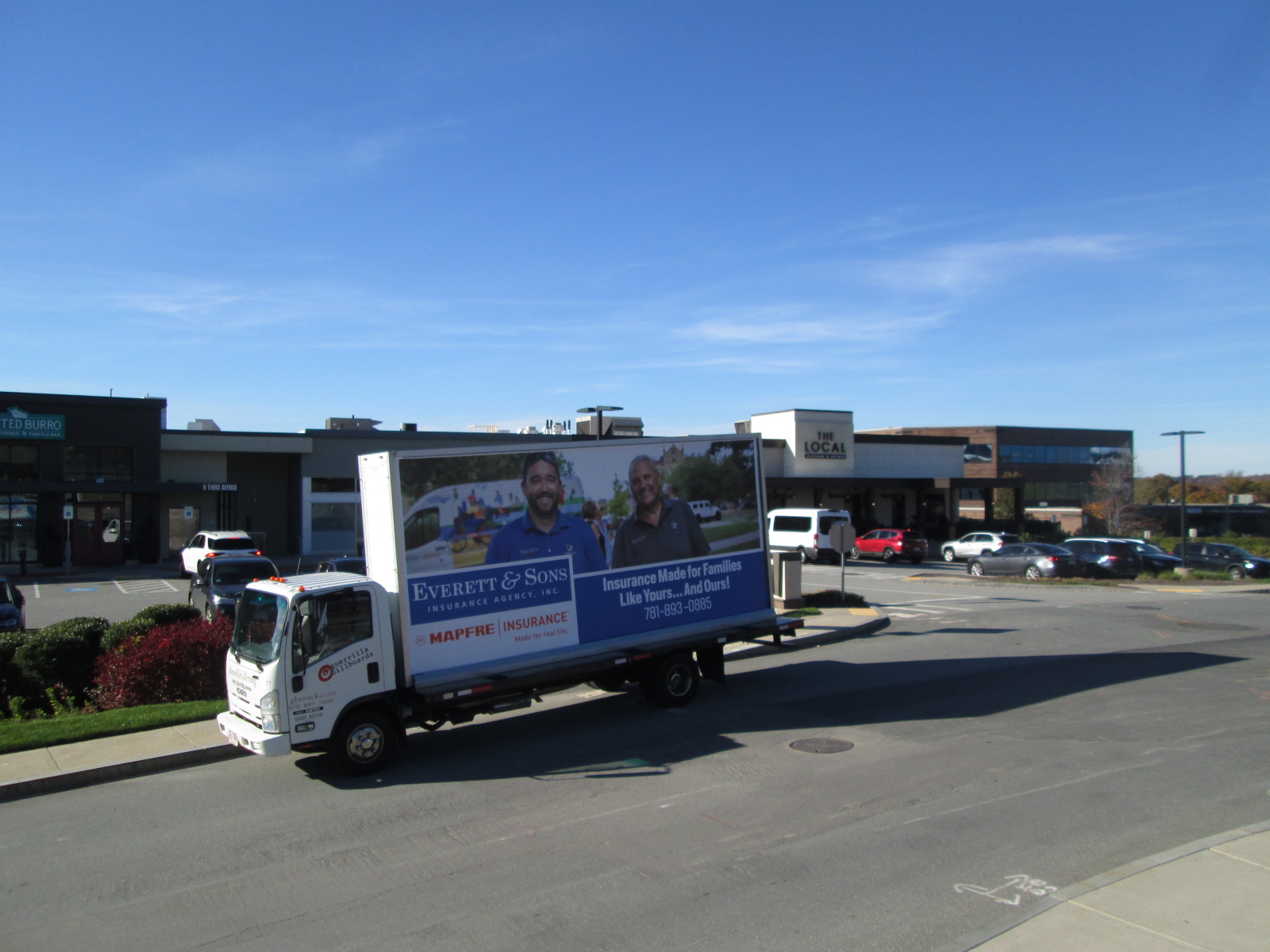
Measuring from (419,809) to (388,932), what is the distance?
8.37 ft

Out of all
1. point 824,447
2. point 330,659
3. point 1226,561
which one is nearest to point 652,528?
point 330,659

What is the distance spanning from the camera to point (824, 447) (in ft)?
163

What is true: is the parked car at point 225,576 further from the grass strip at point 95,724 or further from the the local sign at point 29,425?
the the local sign at point 29,425

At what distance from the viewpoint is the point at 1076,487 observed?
88.4m

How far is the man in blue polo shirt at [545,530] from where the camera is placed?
1100 centimetres

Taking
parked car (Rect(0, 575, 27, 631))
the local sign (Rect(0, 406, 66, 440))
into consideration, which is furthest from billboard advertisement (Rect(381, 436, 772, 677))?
Answer: the local sign (Rect(0, 406, 66, 440))

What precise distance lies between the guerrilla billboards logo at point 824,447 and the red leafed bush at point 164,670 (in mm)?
38833

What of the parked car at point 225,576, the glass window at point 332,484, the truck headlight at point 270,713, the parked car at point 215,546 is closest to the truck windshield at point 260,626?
the truck headlight at point 270,713

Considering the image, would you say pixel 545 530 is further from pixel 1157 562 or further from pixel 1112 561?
pixel 1157 562

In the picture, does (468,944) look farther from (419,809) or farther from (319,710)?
(319,710)

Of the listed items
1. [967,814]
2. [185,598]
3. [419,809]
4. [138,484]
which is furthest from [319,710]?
[138,484]

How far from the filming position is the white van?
3931 centimetres

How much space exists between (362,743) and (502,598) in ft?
7.33

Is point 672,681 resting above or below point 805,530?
below
